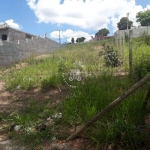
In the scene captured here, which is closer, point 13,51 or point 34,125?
point 34,125

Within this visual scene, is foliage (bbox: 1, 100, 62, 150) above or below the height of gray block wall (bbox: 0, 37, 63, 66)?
below

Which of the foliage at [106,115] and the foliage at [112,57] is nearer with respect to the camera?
the foliage at [106,115]

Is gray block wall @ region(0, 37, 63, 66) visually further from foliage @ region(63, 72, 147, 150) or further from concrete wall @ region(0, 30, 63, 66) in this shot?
foliage @ region(63, 72, 147, 150)

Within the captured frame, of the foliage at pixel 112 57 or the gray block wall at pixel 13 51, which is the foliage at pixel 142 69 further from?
the gray block wall at pixel 13 51

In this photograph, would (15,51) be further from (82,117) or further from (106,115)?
(106,115)

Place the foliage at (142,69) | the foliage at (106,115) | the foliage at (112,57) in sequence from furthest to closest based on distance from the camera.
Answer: the foliage at (112,57) < the foliage at (142,69) < the foliage at (106,115)

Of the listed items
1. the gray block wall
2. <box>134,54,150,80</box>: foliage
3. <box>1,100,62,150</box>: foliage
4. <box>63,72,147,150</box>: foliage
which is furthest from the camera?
the gray block wall

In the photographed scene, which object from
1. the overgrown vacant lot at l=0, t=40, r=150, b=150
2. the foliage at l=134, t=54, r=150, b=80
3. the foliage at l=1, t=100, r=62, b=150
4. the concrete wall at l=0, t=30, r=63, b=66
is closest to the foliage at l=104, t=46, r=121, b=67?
the foliage at l=134, t=54, r=150, b=80

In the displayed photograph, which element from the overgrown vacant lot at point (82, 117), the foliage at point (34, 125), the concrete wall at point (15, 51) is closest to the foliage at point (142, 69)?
the overgrown vacant lot at point (82, 117)

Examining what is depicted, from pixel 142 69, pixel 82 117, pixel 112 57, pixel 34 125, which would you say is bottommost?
pixel 34 125

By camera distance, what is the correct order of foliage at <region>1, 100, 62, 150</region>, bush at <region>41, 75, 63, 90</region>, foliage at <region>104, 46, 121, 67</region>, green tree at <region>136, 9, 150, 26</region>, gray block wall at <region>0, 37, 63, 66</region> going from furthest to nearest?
green tree at <region>136, 9, 150, 26</region> → gray block wall at <region>0, 37, 63, 66</region> → foliage at <region>104, 46, 121, 67</region> → bush at <region>41, 75, 63, 90</region> → foliage at <region>1, 100, 62, 150</region>

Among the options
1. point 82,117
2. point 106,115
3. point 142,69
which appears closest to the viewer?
point 106,115

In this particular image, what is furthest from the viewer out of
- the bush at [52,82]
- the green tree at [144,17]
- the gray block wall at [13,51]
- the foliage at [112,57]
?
the green tree at [144,17]

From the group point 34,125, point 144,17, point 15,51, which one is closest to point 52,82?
point 34,125
